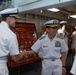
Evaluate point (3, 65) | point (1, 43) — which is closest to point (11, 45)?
point (1, 43)

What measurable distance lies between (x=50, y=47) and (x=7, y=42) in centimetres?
74

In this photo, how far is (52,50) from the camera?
254 centimetres

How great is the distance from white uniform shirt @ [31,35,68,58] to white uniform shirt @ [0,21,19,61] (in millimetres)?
536

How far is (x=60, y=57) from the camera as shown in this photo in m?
2.61

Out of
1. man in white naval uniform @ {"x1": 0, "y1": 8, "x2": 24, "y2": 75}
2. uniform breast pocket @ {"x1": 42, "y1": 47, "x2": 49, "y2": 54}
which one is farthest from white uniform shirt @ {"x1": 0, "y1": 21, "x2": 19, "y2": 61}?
uniform breast pocket @ {"x1": 42, "y1": 47, "x2": 49, "y2": 54}

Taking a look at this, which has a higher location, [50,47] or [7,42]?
[7,42]

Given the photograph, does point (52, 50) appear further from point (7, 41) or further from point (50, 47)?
point (7, 41)

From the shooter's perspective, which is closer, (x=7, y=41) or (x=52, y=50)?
(x=7, y=41)

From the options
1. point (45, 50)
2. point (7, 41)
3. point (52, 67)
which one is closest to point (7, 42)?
point (7, 41)

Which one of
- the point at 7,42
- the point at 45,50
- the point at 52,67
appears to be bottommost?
the point at 52,67

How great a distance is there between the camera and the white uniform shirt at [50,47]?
100.0 inches

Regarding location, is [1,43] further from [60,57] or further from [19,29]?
[19,29]

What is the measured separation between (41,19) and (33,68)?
2.17 meters

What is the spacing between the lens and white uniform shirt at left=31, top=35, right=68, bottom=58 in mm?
2539
